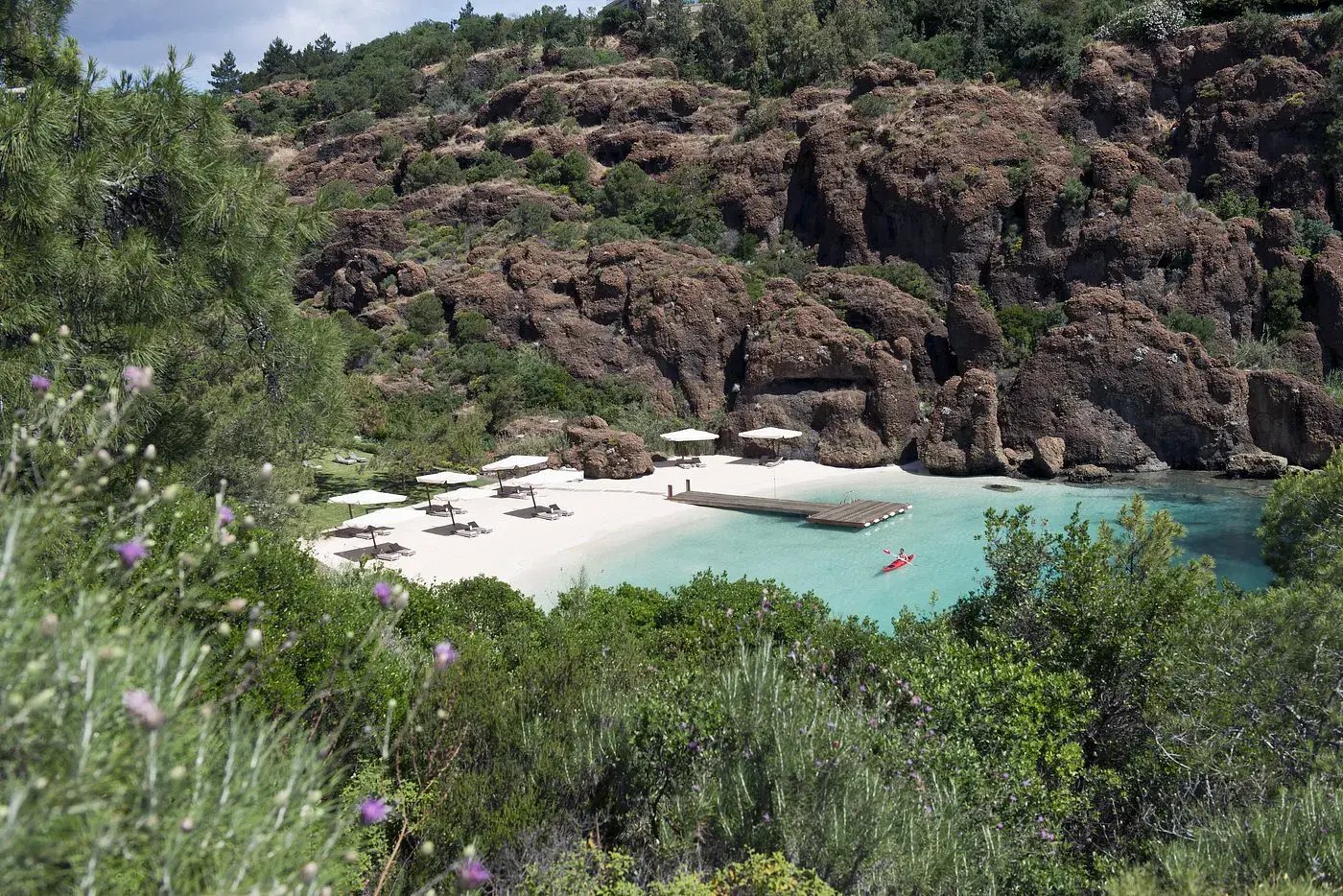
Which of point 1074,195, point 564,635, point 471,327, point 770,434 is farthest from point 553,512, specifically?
point 1074,195

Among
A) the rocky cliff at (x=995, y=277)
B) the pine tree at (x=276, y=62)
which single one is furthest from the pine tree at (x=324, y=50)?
the rocky cliff at (x=995, y=277)

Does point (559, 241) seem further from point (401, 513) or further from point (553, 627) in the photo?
point (553, 627)

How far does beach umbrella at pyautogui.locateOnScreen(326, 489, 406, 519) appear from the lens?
1736 centimetres

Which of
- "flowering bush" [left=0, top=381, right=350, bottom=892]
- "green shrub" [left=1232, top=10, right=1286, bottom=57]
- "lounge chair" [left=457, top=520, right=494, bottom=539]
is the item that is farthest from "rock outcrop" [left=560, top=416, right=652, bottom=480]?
"green shrub" [left=1232, top=10, right=1286, bottom=57]

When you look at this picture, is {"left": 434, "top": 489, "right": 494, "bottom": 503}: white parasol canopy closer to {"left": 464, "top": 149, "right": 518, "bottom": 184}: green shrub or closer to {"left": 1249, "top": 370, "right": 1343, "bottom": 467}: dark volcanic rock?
{"left": 1249, "top": 370, "right": 1343, "bottom": 467}: dark volcanic rock

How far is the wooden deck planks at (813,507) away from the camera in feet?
61.6

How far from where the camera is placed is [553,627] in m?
8.05

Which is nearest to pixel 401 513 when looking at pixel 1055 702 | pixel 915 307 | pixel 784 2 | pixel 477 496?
pixel 477 496

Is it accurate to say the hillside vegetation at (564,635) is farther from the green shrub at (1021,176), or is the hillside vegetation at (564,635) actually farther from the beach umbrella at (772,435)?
the green shrub at (1021,176)

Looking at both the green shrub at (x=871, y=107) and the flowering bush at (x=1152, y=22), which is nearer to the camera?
the flowering bush at (x=1152, y=22)

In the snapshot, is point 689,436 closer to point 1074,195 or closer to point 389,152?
point 1074,195

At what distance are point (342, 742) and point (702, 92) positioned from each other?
166 feet

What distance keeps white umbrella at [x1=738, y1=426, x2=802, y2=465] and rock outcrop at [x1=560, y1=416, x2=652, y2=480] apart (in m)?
3.46

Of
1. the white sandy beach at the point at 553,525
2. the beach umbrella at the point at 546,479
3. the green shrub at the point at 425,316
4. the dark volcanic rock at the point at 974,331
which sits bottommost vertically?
the white sandy beach at the point at 553,525
